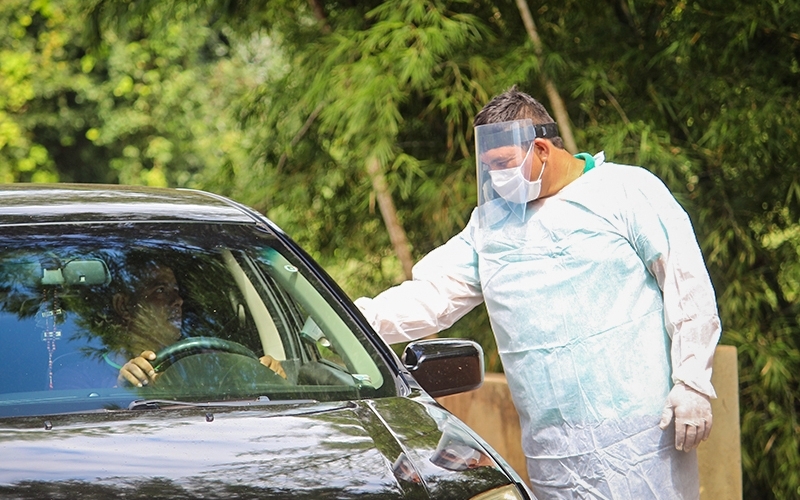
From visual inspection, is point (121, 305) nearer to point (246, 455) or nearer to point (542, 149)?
point (246, 455)

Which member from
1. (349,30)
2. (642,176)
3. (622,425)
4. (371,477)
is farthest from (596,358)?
(349,30)

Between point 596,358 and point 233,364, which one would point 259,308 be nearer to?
point 233,364

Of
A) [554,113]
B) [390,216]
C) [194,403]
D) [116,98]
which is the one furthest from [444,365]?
[116,98]

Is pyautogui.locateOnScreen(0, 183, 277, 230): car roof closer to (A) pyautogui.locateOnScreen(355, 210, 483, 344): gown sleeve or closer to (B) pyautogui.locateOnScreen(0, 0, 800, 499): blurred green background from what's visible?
(A) pyautogui.locateOnScreen(355, 210, 483, 344): gown sleeve

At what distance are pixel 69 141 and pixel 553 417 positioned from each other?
16894mm

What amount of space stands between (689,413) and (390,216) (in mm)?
3001

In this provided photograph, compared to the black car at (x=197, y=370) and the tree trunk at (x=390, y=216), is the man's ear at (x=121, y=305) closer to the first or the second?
the black car at (x=197, y=370)

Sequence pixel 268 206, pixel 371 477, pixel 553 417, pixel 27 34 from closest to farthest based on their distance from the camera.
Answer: pixel 371 477 → pixel 553 417 → pixel 268 206 → pixel 27 34

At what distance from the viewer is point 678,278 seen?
3.10m

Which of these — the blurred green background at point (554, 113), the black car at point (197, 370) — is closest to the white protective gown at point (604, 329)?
the black car at point (197, 370)

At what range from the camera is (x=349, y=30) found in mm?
5844

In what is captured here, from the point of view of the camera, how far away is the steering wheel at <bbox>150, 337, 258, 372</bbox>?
8.96 feet

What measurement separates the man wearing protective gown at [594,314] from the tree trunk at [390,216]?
7.17 ft

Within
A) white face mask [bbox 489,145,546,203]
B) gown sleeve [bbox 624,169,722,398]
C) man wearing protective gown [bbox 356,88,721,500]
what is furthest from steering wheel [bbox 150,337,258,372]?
gown sleeve [bbox 624,169,722,398]
